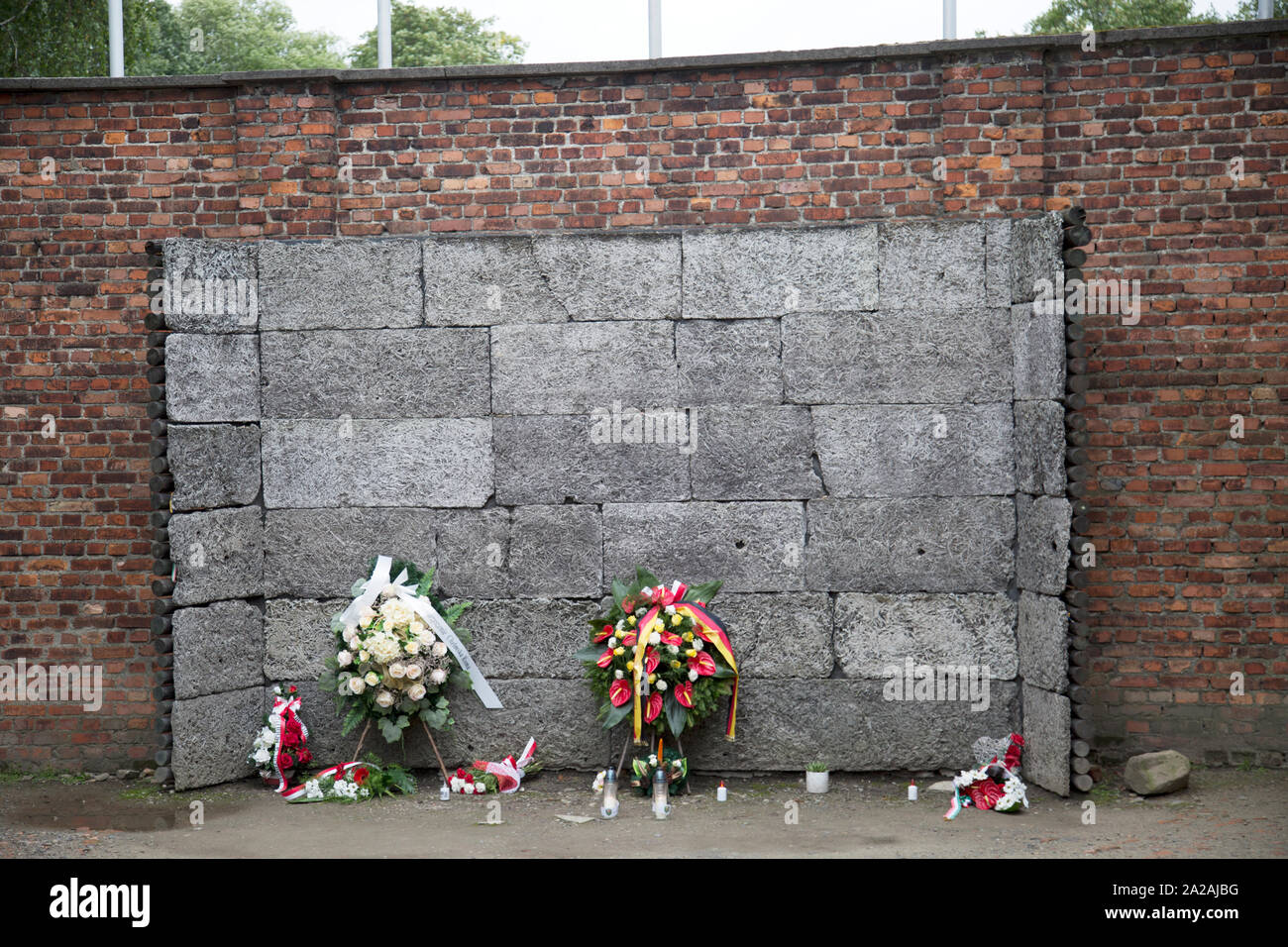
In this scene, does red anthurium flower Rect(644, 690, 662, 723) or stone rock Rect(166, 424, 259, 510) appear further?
stone rock Rect(166, 424, 259, 510)

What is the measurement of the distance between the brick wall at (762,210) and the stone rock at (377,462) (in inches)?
41.7

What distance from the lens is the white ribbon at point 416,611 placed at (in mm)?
6289

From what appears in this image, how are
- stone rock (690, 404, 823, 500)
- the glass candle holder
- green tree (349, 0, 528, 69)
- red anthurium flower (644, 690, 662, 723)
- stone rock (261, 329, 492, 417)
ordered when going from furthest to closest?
green tree (349, 0, 528, 69) < stone rock (261, 329, 492, 417) < stone rock (690, 404, 823, 500) < red anthurium flower (644, 690, 662, 723) < the glass candle holder

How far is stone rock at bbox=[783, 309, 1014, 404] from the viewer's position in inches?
247

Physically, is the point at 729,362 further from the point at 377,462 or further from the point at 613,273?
the point at 377,462

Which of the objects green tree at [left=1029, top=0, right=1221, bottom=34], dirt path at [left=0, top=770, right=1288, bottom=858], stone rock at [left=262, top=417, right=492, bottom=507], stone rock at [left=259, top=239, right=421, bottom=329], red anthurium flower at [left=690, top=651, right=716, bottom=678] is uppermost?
green tree at [left=1029, top=0, right=1221, bottom=34]

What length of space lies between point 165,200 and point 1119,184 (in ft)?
18.0

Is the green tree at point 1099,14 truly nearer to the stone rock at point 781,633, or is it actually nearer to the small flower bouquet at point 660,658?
the stone rock at point 781,633

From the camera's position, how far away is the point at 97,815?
605cm

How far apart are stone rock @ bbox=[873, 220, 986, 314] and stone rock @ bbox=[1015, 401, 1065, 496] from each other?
69cm

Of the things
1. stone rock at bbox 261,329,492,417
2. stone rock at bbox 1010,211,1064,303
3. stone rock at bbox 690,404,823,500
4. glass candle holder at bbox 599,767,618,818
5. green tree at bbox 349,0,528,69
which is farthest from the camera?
green tree at bbox 349,0,528,69

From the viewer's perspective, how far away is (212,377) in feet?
21.0
